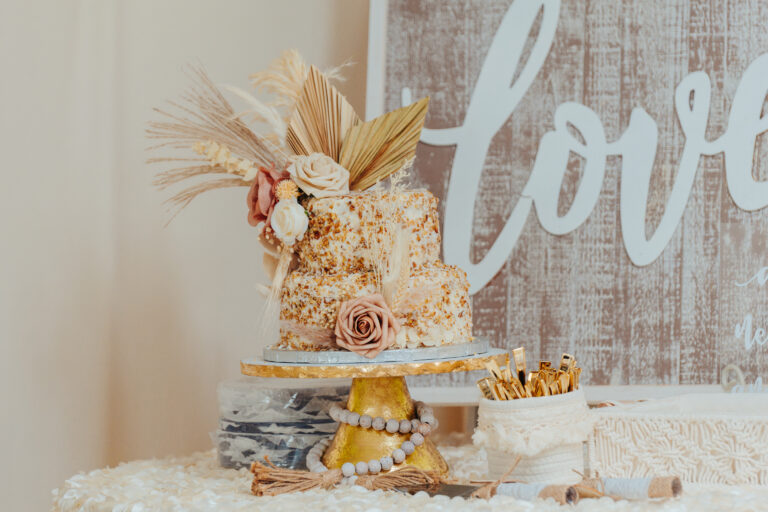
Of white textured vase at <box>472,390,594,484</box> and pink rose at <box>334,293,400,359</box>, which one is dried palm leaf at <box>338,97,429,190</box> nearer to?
pink rose at <box>334,293,400,359</box>

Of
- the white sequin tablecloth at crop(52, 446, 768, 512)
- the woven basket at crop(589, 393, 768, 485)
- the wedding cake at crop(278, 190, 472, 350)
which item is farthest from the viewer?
the wedding cake at crop(278, 190, 472, 350)

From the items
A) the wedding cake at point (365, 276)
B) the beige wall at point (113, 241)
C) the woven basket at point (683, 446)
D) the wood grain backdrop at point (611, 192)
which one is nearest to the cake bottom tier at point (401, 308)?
the wedding cake at point (365, 276)

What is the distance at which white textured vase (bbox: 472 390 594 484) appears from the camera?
91 cm

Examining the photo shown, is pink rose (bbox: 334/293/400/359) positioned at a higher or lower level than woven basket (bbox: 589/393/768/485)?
higher

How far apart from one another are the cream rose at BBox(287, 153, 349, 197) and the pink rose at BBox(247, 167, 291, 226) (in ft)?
0.07

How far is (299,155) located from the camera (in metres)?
1.12

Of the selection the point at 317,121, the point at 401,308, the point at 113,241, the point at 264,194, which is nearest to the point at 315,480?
the point at 401,308

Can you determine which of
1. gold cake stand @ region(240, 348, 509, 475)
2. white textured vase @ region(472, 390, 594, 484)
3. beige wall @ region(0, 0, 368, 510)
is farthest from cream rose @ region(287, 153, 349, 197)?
beige wall @ region(0, 0, 368, 510)

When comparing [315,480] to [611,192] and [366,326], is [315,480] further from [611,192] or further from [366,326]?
[611,192]

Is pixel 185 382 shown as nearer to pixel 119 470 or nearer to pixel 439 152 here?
pixel 119 470

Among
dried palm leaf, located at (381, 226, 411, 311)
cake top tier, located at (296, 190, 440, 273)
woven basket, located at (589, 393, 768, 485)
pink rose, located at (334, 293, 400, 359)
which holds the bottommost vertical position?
woven basket, located at (589, 393, 768, 485)

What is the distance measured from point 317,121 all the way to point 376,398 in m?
0.37

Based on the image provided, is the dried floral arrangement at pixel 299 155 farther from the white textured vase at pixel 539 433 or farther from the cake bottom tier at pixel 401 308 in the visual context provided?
the white textured vase at pixel 539 433

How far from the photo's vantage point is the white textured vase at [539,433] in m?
0.91
